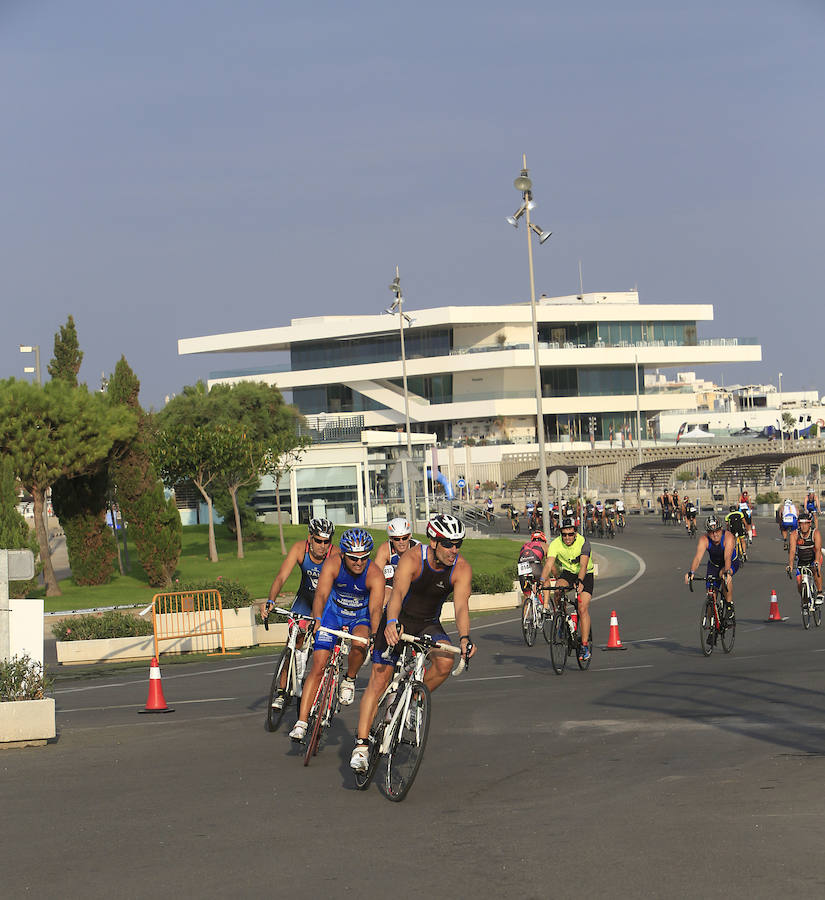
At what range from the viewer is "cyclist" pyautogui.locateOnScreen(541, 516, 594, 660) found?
15.5 meters

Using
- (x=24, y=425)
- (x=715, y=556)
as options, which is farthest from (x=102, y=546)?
(x=715, y=556)

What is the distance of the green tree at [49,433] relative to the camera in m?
35.0

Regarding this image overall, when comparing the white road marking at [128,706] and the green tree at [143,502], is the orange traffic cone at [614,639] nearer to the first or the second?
the white road marking at [128,706]

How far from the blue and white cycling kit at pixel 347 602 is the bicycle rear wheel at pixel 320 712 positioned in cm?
44

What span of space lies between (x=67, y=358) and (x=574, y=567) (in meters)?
26.2

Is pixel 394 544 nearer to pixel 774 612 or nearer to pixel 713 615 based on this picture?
pixel 713 615

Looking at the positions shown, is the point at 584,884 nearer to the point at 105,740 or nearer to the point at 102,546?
the point at 105,740

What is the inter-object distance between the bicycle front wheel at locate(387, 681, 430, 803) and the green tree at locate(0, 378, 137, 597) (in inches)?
1106

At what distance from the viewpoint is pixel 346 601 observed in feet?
32.5

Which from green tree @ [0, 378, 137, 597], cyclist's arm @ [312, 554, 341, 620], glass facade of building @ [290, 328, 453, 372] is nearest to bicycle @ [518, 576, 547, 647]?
cyclist's arm @ [312, 554, 341, 620]

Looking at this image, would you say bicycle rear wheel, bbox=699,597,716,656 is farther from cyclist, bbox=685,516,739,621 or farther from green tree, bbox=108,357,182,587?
green tree, bbox=108,357,182,587

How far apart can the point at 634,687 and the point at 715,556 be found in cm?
358

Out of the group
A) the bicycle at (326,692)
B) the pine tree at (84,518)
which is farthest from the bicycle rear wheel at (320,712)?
the pine tree at (84,518)

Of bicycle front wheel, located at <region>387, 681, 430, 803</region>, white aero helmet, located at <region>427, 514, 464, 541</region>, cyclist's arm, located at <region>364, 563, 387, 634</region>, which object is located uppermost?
white aero helmet, located at <region>427, 514, 464, 541</region>
